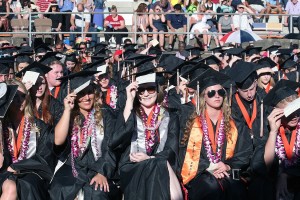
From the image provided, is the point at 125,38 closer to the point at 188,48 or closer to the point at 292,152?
the point at 188,48

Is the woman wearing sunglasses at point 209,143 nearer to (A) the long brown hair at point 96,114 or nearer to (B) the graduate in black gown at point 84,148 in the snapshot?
(B) the graduate in black gown at point 84,148

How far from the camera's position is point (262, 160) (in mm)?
9812

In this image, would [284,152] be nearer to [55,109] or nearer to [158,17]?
[55,109]

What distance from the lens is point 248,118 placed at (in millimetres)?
11422

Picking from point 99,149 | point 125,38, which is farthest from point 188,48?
point 99,149

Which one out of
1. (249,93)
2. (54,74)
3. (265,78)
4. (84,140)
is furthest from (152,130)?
(265,78)

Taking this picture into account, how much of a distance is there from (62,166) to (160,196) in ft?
4.42

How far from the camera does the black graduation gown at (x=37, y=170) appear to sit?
31.7 ft

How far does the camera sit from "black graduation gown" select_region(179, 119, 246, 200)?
32.5 ft

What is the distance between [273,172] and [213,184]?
0.66 m

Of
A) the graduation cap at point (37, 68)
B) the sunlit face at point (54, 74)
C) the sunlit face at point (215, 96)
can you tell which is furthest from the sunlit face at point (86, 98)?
the sunlit face at point (54, 74)

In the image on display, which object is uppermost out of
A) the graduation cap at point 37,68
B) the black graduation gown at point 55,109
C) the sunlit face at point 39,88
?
the graduation cap at point 37,68

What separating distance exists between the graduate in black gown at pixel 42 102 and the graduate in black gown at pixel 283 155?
2.49 metres

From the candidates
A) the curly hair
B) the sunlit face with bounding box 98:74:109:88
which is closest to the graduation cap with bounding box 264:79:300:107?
the curly hair
